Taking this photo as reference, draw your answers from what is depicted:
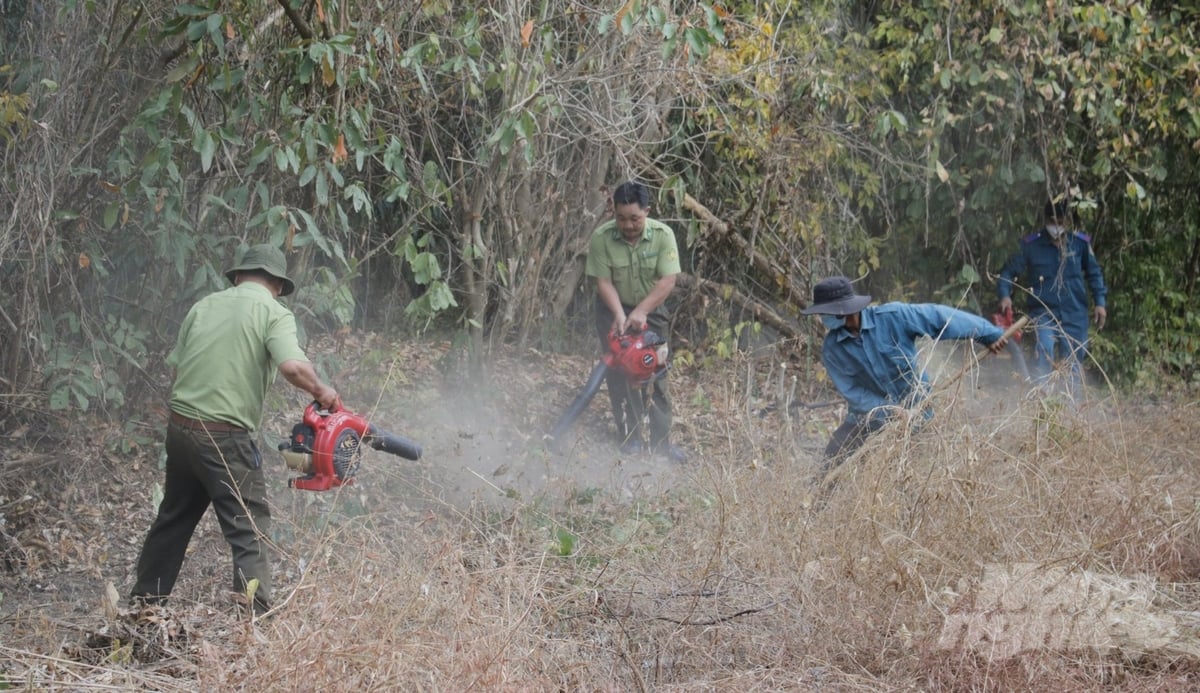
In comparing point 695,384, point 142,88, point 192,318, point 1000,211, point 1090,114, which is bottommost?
point 695,384

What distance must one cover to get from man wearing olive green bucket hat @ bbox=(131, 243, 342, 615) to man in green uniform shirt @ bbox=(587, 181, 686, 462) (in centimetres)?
298

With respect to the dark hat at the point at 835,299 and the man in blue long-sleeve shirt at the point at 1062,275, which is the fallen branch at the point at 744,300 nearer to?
the man in blue long-sleeve shirt at the point at 1062,275

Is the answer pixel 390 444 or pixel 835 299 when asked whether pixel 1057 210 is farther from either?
pixel 390 444

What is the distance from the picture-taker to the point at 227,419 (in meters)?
4.70

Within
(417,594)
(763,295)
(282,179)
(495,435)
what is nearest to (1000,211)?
(763,295)

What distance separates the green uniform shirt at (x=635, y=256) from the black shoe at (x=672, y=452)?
102 cm

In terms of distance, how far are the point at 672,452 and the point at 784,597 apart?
3266 millimetres

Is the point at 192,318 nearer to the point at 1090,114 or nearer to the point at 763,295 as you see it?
the point at 763,295

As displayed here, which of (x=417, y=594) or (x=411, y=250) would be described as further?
(x=411, y=250)

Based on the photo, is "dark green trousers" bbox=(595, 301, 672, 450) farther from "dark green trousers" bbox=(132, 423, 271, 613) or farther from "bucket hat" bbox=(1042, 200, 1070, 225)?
"bucket hat" bbox=(1042, 200, 1070, 225)

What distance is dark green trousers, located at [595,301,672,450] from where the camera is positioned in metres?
7.61

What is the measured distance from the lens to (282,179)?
6363mm

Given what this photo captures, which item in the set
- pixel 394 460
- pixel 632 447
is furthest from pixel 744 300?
pixel 394 460

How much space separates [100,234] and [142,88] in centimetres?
79
